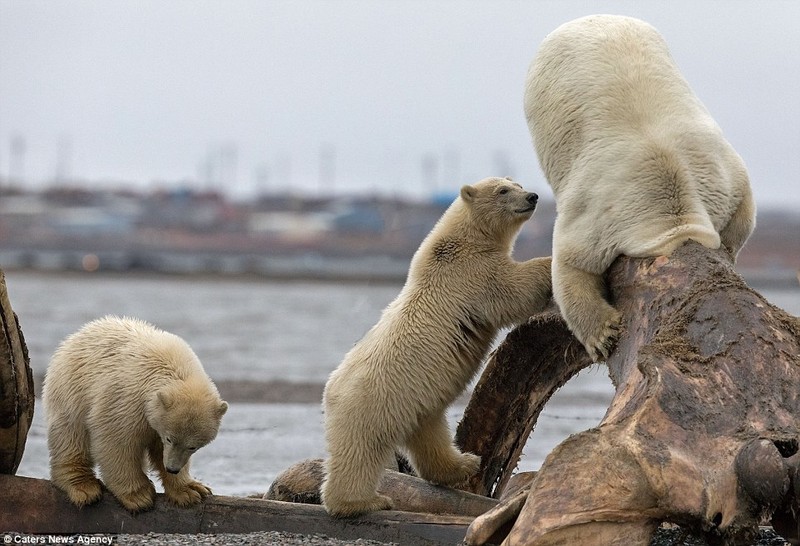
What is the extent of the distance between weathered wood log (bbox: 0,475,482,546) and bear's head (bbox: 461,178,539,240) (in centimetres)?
165

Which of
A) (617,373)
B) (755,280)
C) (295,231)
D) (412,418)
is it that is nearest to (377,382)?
(412,418)

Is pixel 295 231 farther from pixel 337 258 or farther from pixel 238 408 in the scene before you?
pixel 238 408

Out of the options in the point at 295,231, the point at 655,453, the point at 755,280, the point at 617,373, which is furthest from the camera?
the point at 295,231

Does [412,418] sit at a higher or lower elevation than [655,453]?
lower

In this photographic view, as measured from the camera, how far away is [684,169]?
18.3ft

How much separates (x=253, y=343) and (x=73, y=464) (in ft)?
48.2

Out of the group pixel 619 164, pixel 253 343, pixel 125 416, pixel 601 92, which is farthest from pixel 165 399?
pixel 253 343

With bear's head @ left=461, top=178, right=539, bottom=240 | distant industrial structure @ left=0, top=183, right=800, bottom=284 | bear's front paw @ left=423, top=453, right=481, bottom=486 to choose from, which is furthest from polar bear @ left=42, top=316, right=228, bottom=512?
distant industrial structure @ left=0, top=183, right=800, bottom=284

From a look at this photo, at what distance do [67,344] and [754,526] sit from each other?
144 inches

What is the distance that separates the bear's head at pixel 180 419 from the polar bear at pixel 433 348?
63 centimetres

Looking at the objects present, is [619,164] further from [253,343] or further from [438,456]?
[253,343]

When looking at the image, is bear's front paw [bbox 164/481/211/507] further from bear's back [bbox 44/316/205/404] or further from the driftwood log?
the driftwood log

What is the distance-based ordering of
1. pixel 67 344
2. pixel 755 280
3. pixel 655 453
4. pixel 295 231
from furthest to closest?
pixel 295 231
pixel 755 280
pixel 67 344
pixel 655 453

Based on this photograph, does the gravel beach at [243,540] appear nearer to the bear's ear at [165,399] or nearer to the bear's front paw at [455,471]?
the bear's ear at [165,399]
